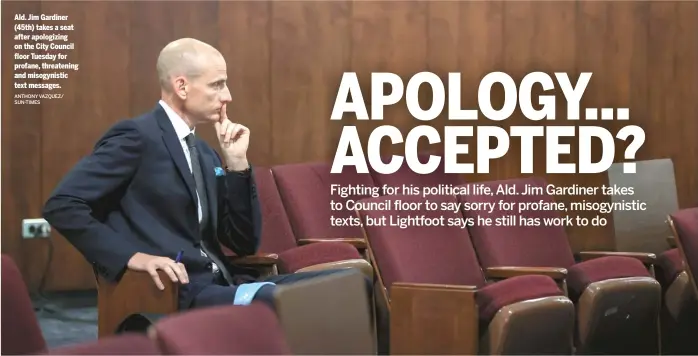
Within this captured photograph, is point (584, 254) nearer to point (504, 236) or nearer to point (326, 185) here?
point (504, 236)

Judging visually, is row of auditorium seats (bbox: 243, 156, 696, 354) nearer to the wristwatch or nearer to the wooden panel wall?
the wristwatch

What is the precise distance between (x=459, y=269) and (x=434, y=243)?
0.25 ft

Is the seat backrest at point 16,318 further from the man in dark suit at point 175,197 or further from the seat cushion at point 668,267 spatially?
the seat cushion at point 668,267

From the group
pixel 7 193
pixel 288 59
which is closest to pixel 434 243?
pixel 288 59

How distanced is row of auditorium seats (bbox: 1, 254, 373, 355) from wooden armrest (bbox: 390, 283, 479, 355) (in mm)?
538

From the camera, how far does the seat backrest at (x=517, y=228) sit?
1930mm

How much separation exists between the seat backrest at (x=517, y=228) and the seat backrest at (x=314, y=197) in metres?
0.31

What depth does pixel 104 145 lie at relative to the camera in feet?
4.91

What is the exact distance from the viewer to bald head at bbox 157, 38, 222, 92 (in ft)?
5.20

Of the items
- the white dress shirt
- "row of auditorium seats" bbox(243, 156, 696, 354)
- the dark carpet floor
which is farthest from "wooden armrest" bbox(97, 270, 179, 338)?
the dark carpet floor

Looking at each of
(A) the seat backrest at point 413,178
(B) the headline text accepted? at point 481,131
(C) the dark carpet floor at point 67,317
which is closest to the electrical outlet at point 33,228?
(C) the dark carpet floor at point 67,317

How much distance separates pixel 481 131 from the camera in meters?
2.13

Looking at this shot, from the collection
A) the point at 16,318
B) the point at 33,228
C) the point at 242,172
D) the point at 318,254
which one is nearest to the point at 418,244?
the point at 318,254

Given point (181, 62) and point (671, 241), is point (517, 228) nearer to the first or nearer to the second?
point (671, 241)
